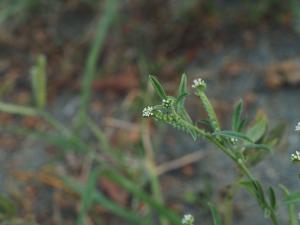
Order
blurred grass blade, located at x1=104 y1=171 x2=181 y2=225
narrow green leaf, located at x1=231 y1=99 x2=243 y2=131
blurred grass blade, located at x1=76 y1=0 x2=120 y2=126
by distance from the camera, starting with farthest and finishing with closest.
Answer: blurred grass blade, located at x1=76 y1=0 x2=120 y2=126, blurred grass blade, located at x1=104 y1=171 x2=181 y2=225, narrow green leaf, located at x1=231 y1=99 x2=243 y2=131

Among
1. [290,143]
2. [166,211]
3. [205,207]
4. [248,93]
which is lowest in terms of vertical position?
[166,211]

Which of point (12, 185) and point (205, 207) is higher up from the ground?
point (12, 185)

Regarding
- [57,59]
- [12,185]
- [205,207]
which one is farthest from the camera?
[57,59]

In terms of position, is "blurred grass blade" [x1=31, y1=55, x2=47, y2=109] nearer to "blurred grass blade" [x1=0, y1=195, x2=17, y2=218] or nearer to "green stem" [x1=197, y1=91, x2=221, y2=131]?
"blurred grass blade" [x1=0, y1=195, x2=17, y2=218]

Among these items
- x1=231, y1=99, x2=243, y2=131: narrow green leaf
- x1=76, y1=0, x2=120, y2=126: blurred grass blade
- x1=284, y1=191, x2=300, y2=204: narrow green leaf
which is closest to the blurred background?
x1=76, y1=0, x2=120, y2=126: blurred grass blade

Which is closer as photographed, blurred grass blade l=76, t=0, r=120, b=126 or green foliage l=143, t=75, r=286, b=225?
green foliage l=143, t=75, r=286, b=225

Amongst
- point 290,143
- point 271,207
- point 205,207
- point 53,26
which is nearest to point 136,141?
point 205,207

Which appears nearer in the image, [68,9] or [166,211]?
[166,211]

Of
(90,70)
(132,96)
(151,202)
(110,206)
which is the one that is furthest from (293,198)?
(132,96)

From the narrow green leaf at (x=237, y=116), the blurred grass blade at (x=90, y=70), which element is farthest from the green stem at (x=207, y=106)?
the blurred grass blade at (x=90, y=70)

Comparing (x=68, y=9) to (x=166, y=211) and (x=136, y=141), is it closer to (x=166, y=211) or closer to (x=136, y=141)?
(x=136, y=141)
